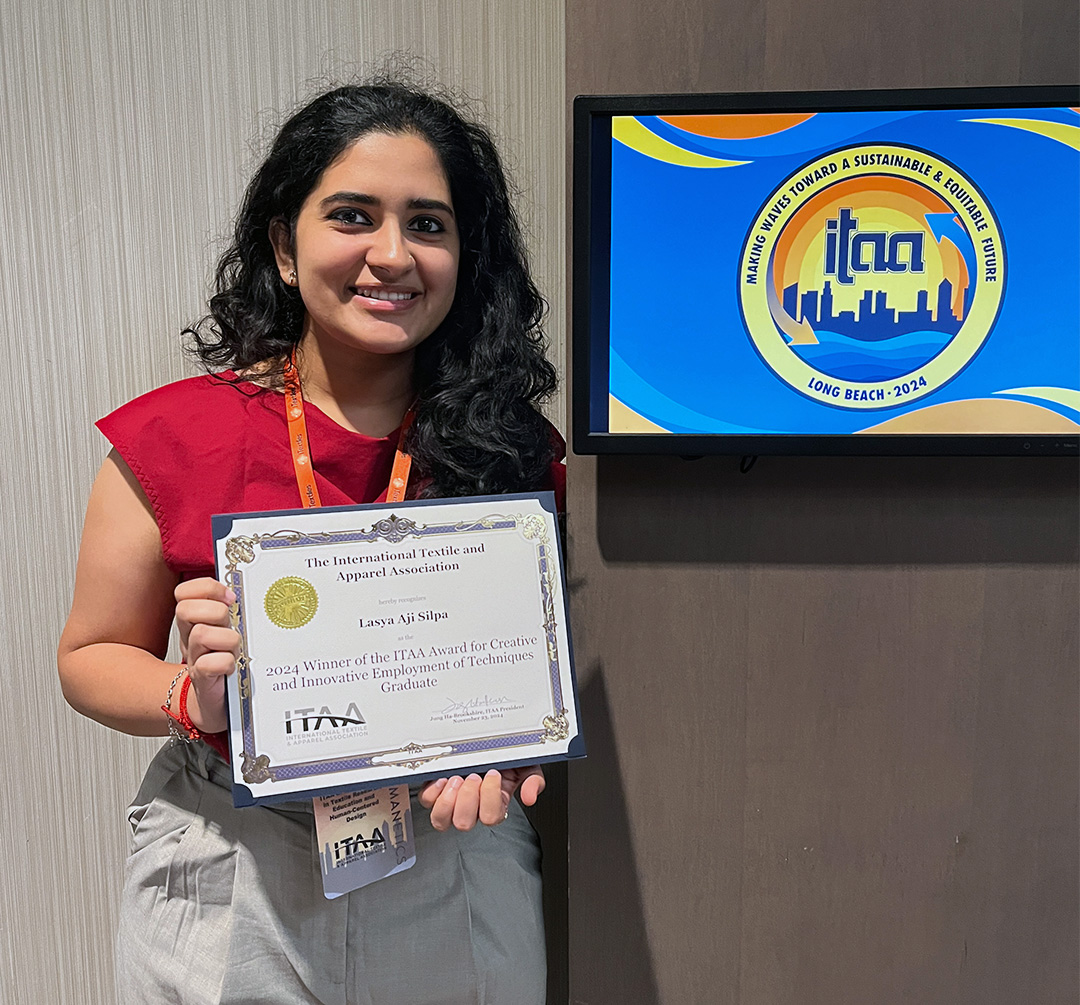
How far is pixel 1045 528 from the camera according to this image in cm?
92

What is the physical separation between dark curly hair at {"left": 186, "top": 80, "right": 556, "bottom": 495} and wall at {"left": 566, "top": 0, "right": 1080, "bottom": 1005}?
0.42ft

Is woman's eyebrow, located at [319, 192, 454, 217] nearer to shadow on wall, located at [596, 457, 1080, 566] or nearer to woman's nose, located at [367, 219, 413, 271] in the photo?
woman's nose, located at [367, 219, 413, 271]

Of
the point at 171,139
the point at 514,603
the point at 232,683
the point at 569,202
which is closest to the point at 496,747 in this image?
the point at 514,603

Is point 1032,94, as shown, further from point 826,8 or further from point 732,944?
point 732,944

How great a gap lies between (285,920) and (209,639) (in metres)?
0.36

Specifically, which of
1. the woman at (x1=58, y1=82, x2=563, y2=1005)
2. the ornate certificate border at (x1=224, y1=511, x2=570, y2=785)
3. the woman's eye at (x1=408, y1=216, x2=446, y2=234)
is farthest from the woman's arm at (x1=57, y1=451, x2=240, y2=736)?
the woman's eye at (x1=408, y1=216, x2=446, y2=234)

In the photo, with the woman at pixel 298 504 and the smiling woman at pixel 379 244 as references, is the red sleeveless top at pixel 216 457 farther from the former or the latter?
the smiling woman at pixel 379 244

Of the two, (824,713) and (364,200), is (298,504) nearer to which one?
(364,200)

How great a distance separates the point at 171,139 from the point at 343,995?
1.18 m

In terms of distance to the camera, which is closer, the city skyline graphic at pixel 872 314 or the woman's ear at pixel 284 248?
the city skyline graphic at pixel 872 314

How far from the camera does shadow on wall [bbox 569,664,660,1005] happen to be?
0.99 metres

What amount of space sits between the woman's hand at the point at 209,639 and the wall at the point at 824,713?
39 centimetres

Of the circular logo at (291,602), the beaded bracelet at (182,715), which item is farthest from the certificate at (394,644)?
the beaded bracelet at (182,715)

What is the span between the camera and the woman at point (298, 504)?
907 millimetres
